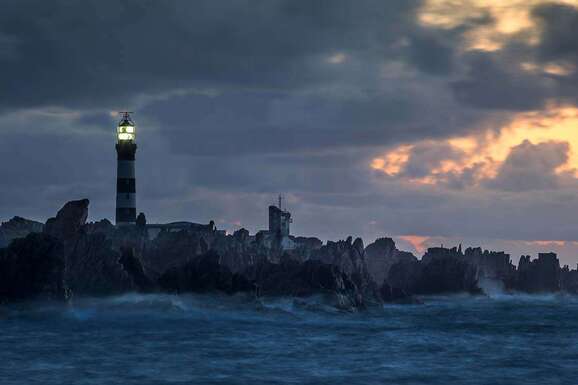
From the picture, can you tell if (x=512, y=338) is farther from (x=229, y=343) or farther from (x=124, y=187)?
(x=124, y=187)

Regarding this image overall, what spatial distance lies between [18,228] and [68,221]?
4067cm

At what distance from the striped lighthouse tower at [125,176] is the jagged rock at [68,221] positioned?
27535 mm

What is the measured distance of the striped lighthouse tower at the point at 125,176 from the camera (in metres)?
153

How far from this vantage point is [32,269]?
101m

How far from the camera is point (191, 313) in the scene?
117688mm

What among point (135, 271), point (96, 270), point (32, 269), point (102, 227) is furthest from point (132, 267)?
point (102, 227)

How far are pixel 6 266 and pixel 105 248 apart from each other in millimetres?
16359

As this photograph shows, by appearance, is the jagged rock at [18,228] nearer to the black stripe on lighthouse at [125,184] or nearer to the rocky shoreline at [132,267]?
the rocky shoreline at [132,267]

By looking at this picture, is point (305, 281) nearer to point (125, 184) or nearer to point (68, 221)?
point (125, 184)

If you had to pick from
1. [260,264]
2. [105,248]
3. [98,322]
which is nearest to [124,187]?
[260,264]

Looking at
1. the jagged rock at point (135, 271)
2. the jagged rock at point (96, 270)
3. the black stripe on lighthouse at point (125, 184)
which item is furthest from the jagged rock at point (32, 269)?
the black stripe on lighthouse at point (125, 184)

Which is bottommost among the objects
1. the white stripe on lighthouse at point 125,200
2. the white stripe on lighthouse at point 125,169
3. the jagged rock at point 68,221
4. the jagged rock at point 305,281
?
the jagged rock at point 305,281

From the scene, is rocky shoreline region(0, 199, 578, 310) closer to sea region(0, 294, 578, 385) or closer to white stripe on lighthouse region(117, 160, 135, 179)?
sea region(0, 294, 578, 385)

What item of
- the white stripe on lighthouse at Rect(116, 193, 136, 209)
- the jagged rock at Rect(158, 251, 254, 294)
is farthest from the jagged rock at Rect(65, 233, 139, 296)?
the white stripe on lighthouse at Rect(116, 193, 136, 209)
